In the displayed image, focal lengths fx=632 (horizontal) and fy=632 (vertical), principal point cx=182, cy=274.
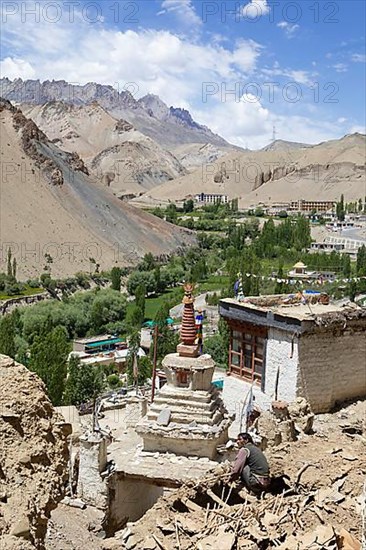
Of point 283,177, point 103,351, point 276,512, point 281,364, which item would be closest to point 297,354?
point 281,364

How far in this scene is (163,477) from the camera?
40.3 feet

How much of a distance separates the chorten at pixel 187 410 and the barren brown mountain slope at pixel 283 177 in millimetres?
137343

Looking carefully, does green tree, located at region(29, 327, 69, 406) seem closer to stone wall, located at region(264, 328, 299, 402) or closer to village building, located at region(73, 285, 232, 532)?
village building, located at region(73, 285, 232, 532)

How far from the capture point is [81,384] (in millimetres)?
26391

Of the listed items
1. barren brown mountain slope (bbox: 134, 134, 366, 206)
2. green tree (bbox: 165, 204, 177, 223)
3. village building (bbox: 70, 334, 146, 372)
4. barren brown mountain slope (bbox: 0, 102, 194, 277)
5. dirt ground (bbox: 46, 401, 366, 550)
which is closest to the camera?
dirt ground (bbox: 46, 401, 366, 550)

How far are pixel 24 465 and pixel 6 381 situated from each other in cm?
93

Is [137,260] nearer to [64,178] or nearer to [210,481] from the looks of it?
[64,178]

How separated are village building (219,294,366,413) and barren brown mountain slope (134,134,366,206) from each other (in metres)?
135

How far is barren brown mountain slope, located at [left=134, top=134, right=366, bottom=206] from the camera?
155 meters

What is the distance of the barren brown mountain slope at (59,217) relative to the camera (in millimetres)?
75562

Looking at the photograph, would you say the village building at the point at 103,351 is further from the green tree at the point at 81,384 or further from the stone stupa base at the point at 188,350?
the stone stupa base at the point at 188,350

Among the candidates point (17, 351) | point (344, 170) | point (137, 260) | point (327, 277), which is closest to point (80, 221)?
point (137, 260)

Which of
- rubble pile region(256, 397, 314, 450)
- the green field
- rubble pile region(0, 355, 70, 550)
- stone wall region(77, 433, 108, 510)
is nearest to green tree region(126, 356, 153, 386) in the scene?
rubble pile region(256, 397, 314, 450)

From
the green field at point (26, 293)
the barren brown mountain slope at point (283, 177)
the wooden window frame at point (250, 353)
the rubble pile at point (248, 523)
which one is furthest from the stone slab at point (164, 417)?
the barren brown mountain slope at point (283, 177)
